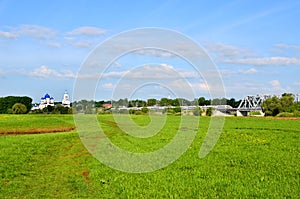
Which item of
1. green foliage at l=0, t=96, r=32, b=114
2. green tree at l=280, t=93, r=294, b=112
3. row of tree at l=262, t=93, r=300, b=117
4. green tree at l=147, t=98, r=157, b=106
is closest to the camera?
green tree at l=147, t=98, r=157, b=106

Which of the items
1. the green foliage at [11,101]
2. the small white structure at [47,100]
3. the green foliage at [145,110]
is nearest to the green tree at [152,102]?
the green foliage at [145,110]

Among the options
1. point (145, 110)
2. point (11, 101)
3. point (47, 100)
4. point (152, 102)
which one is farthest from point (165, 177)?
point (11, 101)

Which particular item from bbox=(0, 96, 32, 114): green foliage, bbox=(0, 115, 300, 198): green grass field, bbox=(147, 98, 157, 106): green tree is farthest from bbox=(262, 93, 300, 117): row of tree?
bbox=(0, 115, 300, 198): green grass field

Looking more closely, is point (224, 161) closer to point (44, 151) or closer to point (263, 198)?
point (263, 198)

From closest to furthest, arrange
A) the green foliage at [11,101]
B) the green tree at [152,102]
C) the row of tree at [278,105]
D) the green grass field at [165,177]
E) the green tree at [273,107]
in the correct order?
the green grass field at [165,177] → the green tree at [152,102] → the row of tree at [278,105] → the green tree at [273,107] → the green foliage at [11,101]

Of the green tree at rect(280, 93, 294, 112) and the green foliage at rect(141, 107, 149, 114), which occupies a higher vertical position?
the green tree at rect(280, 93, 294, 112)

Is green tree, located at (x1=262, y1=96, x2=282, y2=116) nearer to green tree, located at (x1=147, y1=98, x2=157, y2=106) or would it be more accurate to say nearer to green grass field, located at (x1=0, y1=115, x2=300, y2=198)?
green tree, located at (x1=147, y1=98, x2=157, y2=106)

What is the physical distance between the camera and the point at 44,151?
1991 cm

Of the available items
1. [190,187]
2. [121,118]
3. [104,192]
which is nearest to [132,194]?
[104,192]

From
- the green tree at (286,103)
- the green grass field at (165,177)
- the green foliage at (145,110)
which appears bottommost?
the green grass field at (165,177)

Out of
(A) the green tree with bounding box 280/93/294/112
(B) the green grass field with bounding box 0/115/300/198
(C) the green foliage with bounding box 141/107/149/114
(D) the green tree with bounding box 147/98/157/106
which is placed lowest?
(B) the green grass field with bounding box 0/115/300/198

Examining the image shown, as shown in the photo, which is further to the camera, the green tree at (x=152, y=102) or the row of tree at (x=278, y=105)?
the row of tree at (x=278, y=105)

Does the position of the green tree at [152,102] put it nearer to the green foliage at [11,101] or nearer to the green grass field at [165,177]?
the green grass field at [165,177]

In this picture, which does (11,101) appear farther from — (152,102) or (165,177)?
(165,177)
